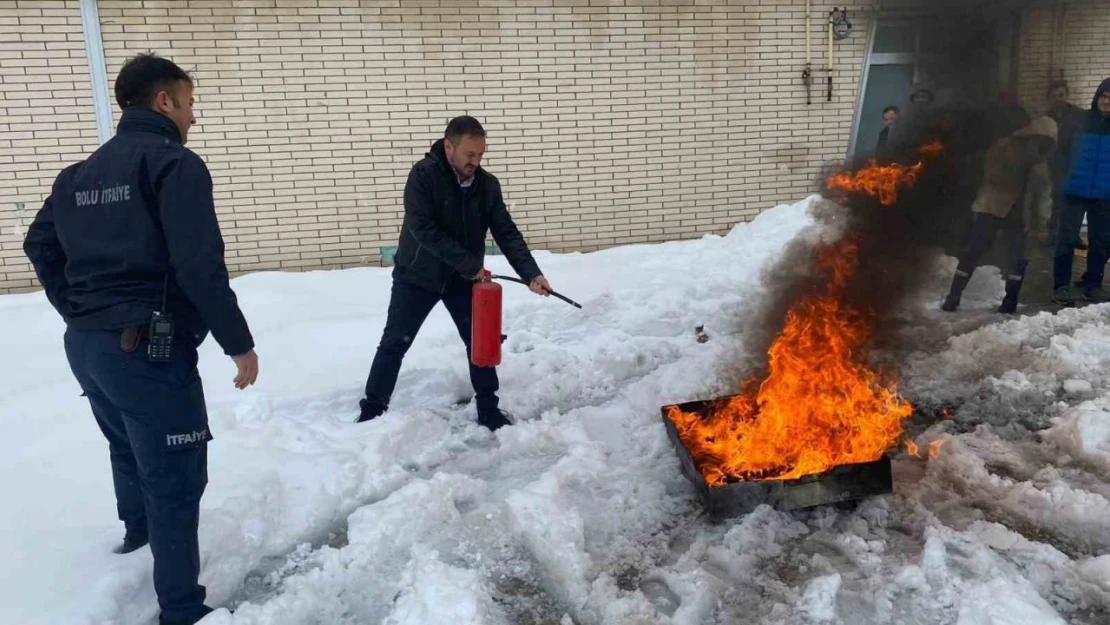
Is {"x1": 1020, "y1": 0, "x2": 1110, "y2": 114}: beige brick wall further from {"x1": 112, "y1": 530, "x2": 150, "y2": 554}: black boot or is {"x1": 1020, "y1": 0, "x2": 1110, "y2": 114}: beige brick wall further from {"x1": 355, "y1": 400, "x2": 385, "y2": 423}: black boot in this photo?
{"x1": 112, "y1": 530, "x2": 150, "y2": 554}: black boot

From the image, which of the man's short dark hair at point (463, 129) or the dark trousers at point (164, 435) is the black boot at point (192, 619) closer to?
the dark trousers at point (164, 435)

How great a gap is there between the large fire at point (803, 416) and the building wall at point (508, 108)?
466 centimetres

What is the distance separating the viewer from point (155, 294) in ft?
9.21

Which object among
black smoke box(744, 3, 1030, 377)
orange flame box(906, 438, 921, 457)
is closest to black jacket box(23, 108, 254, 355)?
orange flame box(906, 438, 921, 457)

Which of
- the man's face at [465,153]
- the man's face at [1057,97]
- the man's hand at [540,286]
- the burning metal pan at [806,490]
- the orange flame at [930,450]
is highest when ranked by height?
the man's face at [1057,97]

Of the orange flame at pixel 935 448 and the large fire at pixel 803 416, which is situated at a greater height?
the large fire at pixel 803 416

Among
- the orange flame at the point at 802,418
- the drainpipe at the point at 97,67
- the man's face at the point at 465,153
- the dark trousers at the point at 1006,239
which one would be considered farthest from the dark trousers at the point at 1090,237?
the drainpipe at the point at 97,67

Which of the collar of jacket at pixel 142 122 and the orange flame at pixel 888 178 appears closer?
the collar of jacket at pixel 142 122

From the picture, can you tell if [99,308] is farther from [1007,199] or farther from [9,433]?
[1007,199]

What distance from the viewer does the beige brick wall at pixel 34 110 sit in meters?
7.43

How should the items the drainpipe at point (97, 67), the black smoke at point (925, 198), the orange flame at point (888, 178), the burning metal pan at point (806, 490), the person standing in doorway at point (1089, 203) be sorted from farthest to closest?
the drainpipe at point (97, 67)
the person standing in doorway at point (1089, 203)
the orange flame at point (888, 178)
the black smoke at point (925, 198)
the burning metal pan at point (806, 490)

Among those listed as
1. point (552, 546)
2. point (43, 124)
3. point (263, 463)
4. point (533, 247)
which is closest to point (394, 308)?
point (263, 463)

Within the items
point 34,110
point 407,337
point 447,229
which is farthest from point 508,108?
point 34,110

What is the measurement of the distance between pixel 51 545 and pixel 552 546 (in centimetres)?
230
